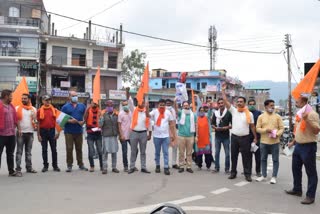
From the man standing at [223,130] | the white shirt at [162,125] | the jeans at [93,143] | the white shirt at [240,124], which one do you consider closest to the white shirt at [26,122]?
the jeans at [93,143]

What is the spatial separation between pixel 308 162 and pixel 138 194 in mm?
3137

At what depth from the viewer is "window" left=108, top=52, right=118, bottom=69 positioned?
46.3 metres

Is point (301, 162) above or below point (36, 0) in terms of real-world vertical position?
below

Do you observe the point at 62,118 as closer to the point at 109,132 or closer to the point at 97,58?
the point at 109,132

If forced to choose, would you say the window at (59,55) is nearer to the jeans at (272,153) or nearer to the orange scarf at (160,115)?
the orange scarf at (160,115)

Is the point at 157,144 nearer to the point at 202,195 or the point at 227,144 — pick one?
the point at 227,144

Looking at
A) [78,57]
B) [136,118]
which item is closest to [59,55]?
[78,57]

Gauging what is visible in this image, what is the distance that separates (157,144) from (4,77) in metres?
34.3

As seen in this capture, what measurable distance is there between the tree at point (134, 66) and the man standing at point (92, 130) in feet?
150

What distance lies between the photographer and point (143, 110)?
9.77 m

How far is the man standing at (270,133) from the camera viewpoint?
8.58 meters

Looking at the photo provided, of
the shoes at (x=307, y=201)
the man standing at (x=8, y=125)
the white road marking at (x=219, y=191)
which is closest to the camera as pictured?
the shoes at (x=307, y=201)

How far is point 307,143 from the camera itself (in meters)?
7.02

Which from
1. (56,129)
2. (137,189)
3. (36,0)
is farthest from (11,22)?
(137,189)
